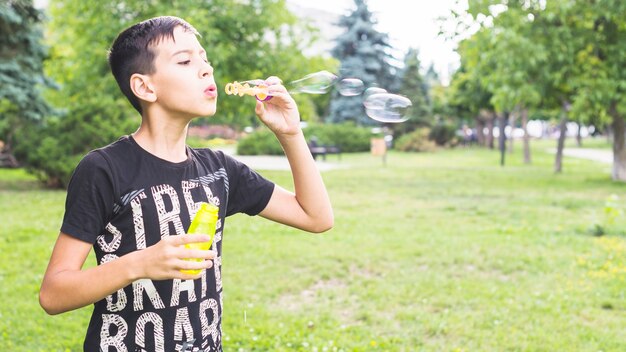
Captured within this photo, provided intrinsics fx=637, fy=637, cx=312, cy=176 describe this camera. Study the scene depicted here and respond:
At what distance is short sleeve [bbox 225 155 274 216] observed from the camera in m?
2.13

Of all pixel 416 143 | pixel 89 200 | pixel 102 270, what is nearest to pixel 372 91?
pixel 89 200

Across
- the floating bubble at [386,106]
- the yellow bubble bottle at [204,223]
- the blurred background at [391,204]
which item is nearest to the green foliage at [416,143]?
the blurred background at [391,204]

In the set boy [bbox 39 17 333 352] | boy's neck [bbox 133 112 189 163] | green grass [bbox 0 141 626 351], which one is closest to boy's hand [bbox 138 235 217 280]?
boy [bbox 39 17 333 352]

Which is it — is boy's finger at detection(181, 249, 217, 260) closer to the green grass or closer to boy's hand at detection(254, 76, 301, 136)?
boy's hand at detection(254, 76, 301, 136)

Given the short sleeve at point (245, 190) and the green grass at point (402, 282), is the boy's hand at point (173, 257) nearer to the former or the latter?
the short sleeve at point (245, 190)

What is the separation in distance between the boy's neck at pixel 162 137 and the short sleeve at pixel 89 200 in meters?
0.18

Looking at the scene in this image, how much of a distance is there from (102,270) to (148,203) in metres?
0.26

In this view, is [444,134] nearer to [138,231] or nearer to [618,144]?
[618,144]

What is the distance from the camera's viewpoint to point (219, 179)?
79.8 inches

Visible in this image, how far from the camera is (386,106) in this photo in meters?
3.35

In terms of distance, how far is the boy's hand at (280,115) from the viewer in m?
2.02

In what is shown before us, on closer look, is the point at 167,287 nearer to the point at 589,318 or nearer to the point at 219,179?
the point at 219,179

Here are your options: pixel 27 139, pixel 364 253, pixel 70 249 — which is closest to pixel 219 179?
pixel 70 249

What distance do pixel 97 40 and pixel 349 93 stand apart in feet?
53.1
